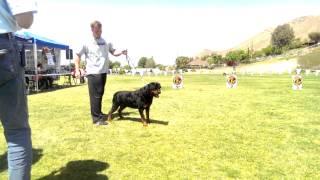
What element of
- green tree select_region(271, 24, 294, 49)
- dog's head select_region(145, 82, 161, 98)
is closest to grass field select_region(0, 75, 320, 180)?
dog's head select_region(145, 82, 161, 98)

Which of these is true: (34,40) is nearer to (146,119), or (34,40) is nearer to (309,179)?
(146,119)

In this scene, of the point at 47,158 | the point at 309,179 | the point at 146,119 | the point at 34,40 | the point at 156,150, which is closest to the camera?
the point at 309,179

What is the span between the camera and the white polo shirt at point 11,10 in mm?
2873

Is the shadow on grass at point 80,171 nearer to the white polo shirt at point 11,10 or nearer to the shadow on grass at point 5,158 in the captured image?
the shadow on grass at point 5,158

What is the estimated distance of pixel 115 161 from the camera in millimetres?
5082

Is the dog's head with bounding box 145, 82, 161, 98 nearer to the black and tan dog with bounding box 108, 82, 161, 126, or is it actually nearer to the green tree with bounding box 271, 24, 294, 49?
the black and tan dog with bounding box 108, 82, 161, 126

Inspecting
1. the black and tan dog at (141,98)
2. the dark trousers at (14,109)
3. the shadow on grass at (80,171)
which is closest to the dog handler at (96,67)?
the black and tan dog at (141,98)

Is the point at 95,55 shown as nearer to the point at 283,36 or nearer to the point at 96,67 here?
the point at 96,67

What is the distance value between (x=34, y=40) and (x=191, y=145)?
44.5 ft

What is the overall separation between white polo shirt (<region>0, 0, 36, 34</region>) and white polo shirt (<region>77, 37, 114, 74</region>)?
15.9 feet

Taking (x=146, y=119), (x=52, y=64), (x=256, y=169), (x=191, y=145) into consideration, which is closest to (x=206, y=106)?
(x=146, y=119)

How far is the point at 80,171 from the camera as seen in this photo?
4.64m

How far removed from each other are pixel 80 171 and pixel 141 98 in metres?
3.23

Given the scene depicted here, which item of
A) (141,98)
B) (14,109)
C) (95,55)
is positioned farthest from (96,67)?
(14,109)
